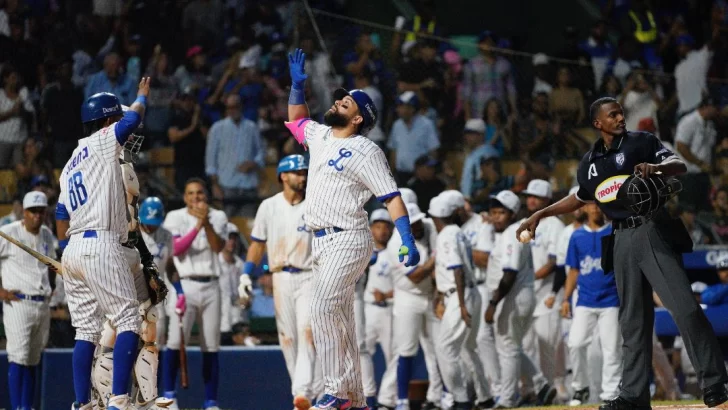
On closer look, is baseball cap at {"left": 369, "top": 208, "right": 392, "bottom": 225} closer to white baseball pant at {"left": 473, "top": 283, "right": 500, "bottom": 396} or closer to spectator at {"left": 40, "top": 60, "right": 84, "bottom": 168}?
white baseball pant at {"left": 473, "top": 283, "right": 500, "bottom": 396}

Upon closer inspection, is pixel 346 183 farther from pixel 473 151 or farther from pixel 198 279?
pixel 473 151

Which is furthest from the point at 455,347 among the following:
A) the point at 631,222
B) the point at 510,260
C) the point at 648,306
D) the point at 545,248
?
the point at 631,222

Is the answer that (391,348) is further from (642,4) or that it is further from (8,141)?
(642,4)

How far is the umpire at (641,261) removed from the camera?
256 inches

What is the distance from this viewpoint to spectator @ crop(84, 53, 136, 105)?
1312cm

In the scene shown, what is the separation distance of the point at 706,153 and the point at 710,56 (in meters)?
2.25

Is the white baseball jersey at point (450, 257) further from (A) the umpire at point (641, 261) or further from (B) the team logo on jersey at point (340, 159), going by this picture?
(B) the team logo on jersey at point (340, 159)

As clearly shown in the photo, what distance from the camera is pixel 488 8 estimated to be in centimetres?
1605

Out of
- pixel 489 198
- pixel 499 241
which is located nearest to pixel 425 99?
pixel 489 198

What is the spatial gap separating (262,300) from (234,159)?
5.30 feet

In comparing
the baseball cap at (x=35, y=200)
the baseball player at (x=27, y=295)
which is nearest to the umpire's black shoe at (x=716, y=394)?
the baseball player at (x=27, y=295)

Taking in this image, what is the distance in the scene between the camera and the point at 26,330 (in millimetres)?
10203

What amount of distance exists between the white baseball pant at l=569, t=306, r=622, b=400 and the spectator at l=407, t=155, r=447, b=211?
8.76 feet

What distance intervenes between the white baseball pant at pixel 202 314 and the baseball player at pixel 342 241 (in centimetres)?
377
